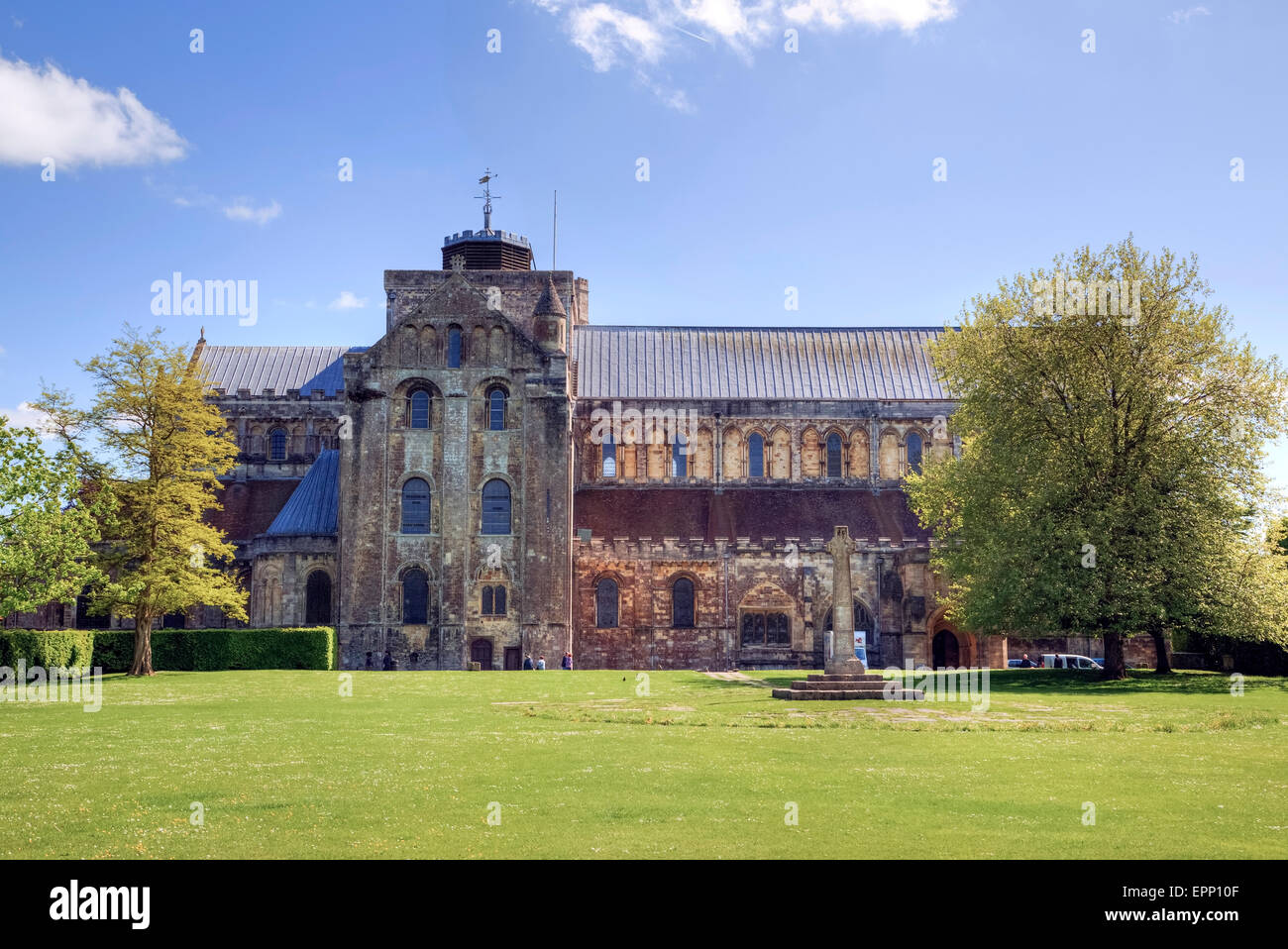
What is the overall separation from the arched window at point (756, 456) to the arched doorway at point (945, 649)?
13309 mm

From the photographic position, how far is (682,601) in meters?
53.8

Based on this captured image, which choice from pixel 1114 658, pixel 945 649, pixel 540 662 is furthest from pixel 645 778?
pixel 945 649

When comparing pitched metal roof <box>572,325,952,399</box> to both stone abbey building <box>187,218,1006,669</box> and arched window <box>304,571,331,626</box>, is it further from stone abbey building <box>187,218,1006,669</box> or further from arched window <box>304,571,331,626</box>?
arched window <box>304,571,331,626</box>

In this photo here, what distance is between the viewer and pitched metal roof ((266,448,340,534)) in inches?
2070

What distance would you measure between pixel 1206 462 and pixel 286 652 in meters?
33.9

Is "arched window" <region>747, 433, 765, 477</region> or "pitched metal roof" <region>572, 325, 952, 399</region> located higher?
"pitched metal roof" <region>572, 325, 952, 399</region>

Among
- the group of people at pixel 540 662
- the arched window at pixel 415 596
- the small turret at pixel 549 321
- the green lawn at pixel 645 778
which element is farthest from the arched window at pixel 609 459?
the green lawn at pixel 645 778

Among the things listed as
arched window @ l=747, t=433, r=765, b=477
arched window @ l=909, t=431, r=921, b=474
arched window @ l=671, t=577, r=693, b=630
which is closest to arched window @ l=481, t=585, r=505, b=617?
arched window @ l=671, t=577, r=693, b=630

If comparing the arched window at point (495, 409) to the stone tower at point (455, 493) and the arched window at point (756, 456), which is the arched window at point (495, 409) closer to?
the stone tower at point (455, 493)

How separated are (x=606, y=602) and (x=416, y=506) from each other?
9890 millimetres

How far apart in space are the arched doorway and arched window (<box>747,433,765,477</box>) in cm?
1331

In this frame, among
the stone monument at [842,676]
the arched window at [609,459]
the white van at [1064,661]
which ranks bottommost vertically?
the white van at [1064,661]

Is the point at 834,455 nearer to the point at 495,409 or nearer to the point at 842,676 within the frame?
the point at 495,409

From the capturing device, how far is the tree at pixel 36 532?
3562cm
